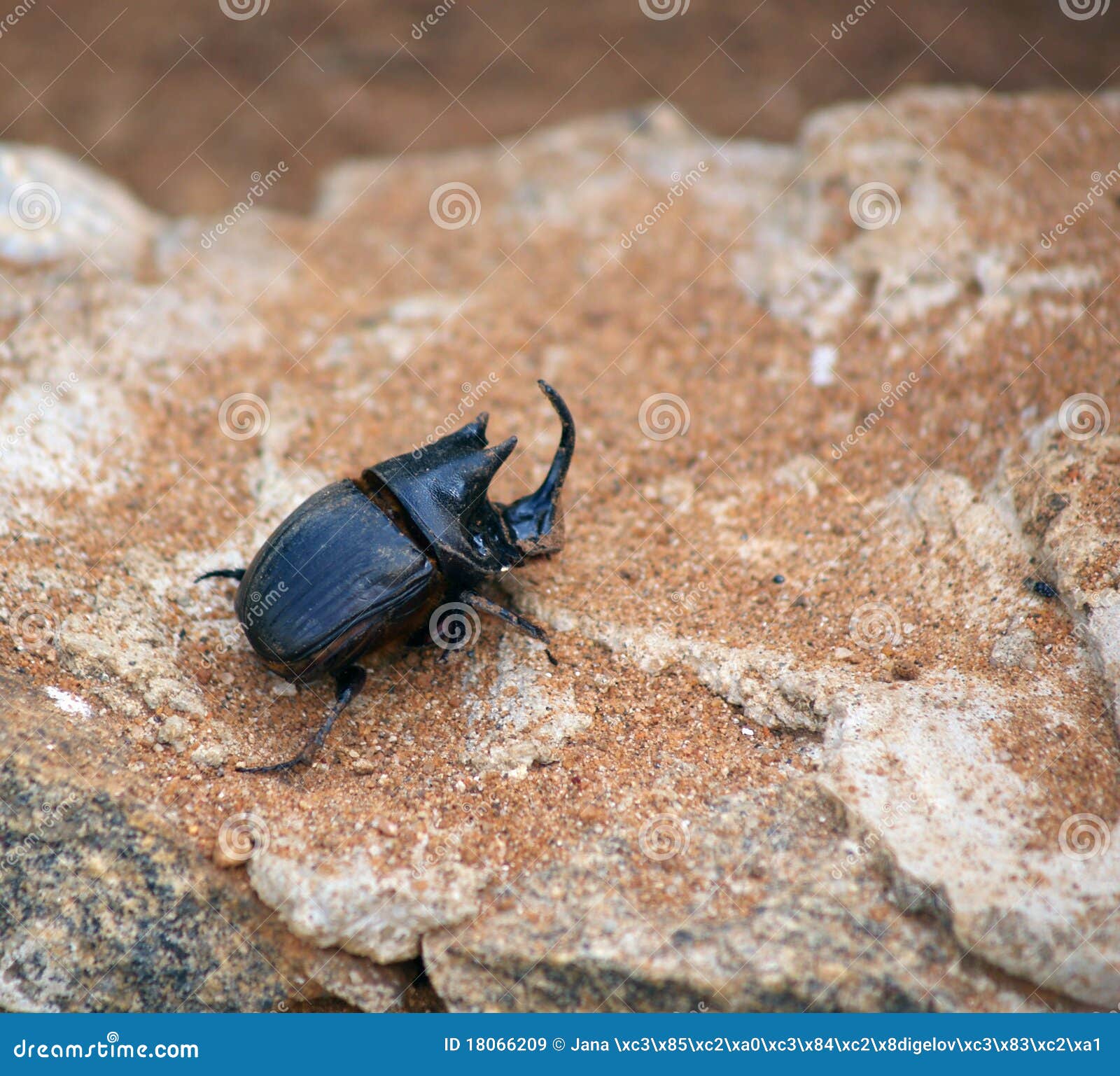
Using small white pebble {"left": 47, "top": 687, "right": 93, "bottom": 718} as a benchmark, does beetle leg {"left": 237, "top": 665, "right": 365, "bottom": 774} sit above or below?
above

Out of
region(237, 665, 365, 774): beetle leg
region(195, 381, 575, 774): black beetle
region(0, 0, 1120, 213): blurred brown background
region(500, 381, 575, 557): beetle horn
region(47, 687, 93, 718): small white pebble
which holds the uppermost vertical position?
region(0, 0, 1120, 213): blurred brown background

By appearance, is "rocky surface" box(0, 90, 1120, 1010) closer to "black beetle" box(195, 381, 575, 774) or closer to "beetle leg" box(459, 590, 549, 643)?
"beetle leg" box(459, 590, 549, 643)

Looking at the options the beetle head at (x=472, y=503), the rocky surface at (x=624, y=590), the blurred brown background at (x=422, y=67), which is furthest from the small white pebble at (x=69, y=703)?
the blurred brown background at (x=422, y=67)

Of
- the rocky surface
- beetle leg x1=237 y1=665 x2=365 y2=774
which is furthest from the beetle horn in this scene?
beetle leg x1=237 y1=665 x2=365 y2=774

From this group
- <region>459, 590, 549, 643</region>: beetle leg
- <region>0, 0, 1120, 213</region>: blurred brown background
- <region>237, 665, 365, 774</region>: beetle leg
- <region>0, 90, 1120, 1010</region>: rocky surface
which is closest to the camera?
<region>0, 90, 1120, 1010</region>: rocky surface

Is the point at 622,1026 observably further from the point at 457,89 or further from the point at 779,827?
the point at 457,89

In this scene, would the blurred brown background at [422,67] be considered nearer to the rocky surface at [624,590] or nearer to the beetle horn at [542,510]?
the rocky surface at [624,590]

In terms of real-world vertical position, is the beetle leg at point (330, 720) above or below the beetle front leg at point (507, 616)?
below
